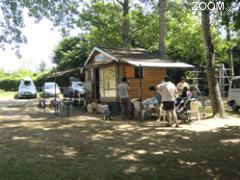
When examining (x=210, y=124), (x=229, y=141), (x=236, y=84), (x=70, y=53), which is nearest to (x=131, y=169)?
(x=229, y=141)

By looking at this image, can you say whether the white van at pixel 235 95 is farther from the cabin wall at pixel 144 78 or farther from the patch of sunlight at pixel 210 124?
the patch of sunlight at pixel 210 124

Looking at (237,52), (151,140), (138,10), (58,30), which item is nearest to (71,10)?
(58,30)

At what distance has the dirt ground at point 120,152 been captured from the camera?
7723 millimetres

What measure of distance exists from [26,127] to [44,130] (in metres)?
1.18

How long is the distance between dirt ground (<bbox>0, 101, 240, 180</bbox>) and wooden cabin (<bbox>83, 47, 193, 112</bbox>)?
6301 millimetres

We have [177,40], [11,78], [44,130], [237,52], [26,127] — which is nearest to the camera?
[44,130]

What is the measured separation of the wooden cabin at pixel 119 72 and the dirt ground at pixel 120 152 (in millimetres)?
6301

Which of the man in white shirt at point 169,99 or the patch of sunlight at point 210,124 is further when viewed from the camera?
the man in white shirt at point 169,99

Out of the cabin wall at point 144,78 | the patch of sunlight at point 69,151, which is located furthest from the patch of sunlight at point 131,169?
the cabin wall at point 144,78

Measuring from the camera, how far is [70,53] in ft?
144

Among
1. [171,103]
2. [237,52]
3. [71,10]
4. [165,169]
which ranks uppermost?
[71,10]

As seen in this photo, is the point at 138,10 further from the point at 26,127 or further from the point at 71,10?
the point at 26,127

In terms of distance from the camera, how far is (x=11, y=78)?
49500 millimetres

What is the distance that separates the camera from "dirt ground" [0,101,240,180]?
7723 millimetres
